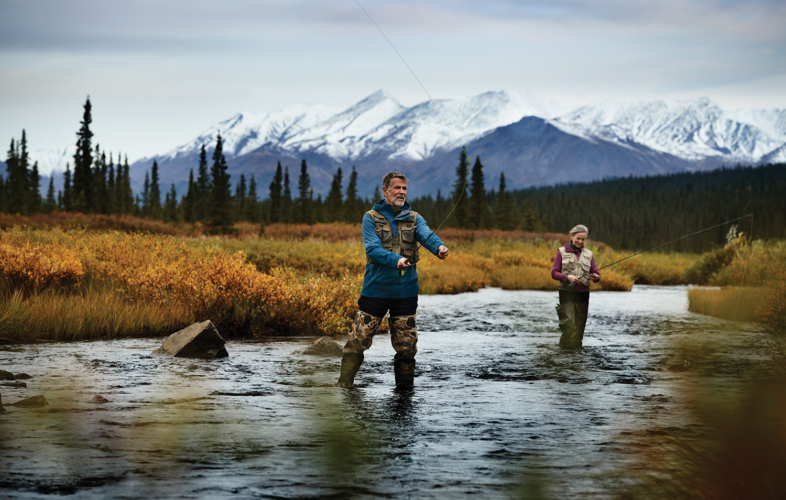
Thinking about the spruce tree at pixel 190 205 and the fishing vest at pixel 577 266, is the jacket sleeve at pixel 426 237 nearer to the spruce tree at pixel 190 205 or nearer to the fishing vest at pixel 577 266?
the fishing vest at pixel 577 266

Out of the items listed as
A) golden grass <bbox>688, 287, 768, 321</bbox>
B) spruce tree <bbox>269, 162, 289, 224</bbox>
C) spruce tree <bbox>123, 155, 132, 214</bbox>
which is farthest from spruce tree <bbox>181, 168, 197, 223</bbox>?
golden grass <bbox>688, 287, 768, 321</bbox>

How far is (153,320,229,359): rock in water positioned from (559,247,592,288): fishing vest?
5298 millimetres

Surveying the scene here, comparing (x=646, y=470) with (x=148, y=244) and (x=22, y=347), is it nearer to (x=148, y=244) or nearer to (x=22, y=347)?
(x=22, y=347)

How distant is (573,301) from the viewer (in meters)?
12.5

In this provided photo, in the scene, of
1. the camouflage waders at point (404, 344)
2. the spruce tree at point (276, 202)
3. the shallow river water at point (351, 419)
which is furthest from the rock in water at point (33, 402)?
the spruce tree at point (276, 202)

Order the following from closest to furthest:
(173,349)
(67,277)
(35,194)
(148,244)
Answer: (173,349), (67,277), (148,244), (35,194)

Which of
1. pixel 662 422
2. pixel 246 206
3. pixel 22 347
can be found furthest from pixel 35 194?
pixel 662 422

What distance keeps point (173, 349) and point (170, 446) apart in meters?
5.16

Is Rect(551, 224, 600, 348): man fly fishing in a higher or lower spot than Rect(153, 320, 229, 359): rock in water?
higher

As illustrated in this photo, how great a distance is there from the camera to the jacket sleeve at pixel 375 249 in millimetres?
7625

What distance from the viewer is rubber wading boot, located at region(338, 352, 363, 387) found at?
27.7 feet

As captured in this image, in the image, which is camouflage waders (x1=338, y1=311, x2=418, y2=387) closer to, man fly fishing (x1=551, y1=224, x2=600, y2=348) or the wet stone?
the wet stone

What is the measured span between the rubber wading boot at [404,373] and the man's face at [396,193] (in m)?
→ 1.65

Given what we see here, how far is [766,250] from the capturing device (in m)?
24.7
